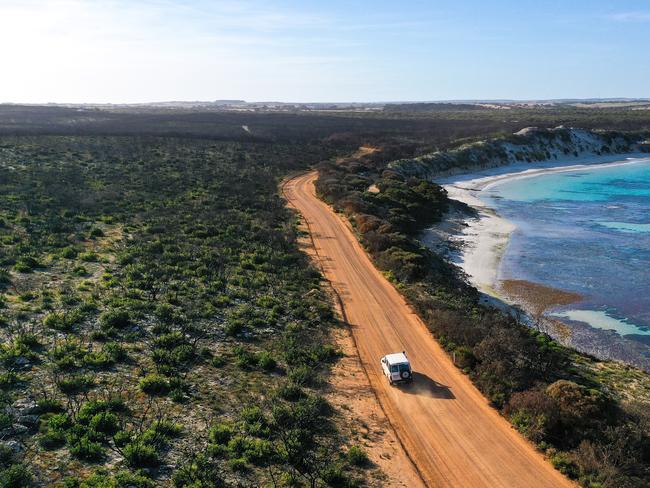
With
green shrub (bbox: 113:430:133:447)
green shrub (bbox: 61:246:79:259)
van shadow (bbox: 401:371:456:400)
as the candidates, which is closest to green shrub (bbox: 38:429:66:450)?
green shrub (bbox: 113:430:133:447)

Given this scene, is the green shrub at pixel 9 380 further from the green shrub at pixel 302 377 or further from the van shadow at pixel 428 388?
the van shadow at pixel 428 388

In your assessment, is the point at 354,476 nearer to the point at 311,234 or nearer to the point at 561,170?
the point at 311,234

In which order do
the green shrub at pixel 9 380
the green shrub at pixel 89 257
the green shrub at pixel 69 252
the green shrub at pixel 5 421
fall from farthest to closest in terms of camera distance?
the green shrub at pixel 69 252, the green shrub at pixel 89 257, the green shrub at pixel 9 380, the green shrub at pixel 5 421

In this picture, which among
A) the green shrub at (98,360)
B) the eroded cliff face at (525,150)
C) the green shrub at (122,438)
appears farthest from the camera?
the eroded cliff face at (525,150)

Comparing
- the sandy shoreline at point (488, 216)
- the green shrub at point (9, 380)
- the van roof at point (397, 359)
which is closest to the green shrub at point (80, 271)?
the green shrub at point (9, 380)

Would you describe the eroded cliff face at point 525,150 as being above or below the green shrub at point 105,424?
above
